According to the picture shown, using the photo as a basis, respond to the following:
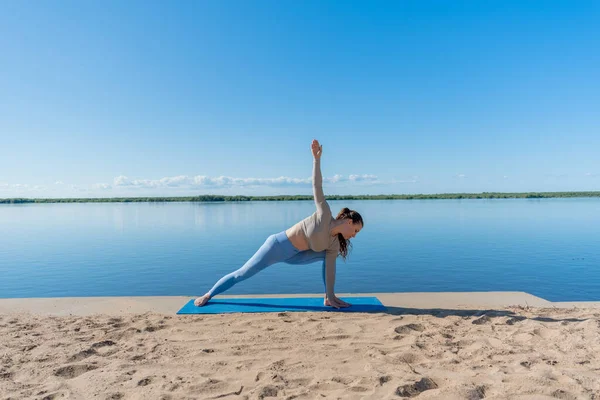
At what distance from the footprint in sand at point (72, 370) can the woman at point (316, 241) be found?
2.00 m

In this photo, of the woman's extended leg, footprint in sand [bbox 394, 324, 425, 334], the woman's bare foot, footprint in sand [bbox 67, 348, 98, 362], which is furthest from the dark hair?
footprint in sand [bbox 67, 348, 98, 362]

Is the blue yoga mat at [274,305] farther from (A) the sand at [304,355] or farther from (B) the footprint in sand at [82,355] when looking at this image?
(B) the footprint in sand at [82,355]

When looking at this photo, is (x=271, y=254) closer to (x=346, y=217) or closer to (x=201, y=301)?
(x=346, y=217)

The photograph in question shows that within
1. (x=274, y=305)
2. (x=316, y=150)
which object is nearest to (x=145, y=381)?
(x=274, y=305)

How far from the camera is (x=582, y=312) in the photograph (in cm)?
489

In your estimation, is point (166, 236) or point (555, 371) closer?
point (555, 371)

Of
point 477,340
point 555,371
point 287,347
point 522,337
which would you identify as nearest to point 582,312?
point 522,337

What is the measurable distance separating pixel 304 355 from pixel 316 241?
5.31 ft

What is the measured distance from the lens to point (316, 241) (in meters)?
4.90

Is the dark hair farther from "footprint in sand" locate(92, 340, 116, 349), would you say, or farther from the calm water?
"footprint in sand" locate(92, 340, 116, 349)

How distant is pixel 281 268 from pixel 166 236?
24.4ft

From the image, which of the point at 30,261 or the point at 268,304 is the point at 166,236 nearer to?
the point at 30,261

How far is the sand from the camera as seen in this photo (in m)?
2.83

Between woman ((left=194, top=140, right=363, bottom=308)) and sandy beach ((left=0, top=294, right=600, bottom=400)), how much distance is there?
0.51 meters
